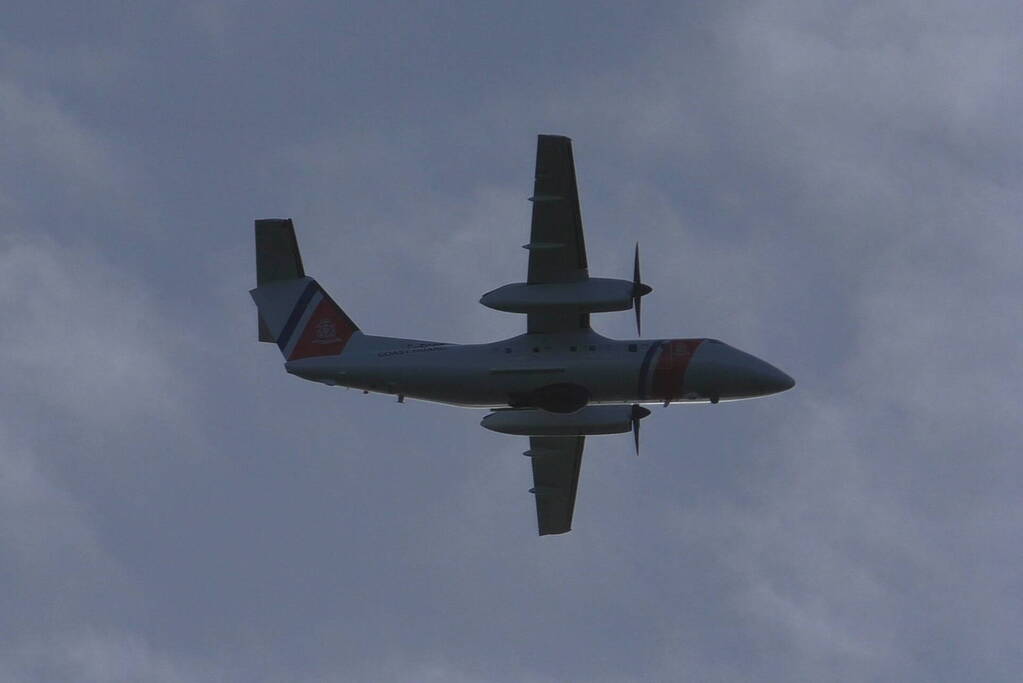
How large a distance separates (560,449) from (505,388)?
3.98 m

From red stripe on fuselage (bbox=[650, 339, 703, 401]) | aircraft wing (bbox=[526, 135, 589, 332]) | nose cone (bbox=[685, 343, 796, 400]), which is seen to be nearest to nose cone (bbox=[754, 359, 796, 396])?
nose cone (bbox=[685, 343, 796, 400])

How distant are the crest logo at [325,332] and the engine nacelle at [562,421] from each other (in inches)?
172

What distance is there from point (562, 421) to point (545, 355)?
7.76 ft

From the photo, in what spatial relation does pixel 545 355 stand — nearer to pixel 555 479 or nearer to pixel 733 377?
pixel 733 377

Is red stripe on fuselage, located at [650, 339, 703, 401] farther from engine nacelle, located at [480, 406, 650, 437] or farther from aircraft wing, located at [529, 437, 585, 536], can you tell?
aircraft wing, located at [529, 437, 585, 536]

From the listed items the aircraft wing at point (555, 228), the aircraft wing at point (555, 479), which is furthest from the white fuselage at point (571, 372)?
the aircraft wing at point (555, 479)

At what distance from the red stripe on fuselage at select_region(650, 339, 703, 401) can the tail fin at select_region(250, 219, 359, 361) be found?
26.1 feet

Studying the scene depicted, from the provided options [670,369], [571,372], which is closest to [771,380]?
[670,369]

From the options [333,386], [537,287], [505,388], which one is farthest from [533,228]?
[333,386]

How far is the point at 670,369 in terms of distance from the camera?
35781 mm

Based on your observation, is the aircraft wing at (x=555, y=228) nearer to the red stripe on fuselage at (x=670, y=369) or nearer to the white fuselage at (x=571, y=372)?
the white fuselage at (x=571, y=372)

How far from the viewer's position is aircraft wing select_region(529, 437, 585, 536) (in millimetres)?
39406

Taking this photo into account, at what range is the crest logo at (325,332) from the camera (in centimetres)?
3784

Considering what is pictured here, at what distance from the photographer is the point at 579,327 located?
119 ft
